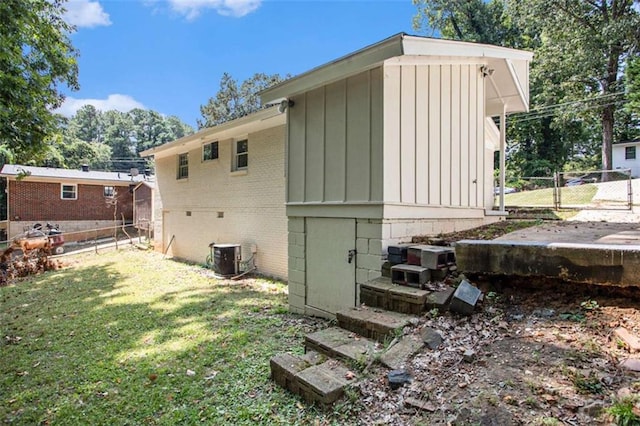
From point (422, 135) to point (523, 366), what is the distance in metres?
3.21

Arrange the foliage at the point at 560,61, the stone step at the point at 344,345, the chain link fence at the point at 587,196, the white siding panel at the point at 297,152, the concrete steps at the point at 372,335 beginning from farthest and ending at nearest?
the foliage at the point at 560,61
the chain link fence at the point at 587,196
the white siding panel at the point at 297,152
the stone step at the point at 344,345
the concrete steps at the point at 372,335

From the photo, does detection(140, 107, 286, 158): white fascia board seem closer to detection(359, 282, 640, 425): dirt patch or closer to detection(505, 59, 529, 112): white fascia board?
detection(505, 59, 529, 112): white fascia board

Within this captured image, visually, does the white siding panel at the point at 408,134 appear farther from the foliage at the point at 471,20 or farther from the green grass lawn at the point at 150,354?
the foliage at the point at 471,20

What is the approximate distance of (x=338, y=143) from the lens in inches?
189

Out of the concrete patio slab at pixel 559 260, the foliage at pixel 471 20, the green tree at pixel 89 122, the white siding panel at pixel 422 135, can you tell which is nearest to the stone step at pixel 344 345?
the concrete patio slab at pixel 559 260

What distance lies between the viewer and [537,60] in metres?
22.1

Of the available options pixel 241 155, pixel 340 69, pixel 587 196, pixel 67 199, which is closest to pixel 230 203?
pixel 241 155

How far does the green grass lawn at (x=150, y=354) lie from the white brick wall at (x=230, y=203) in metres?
1.53

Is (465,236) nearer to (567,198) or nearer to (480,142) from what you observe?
(480,142)

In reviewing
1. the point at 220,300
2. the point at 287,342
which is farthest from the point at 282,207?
the point at 287,342

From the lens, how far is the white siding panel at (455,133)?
17.4 ft

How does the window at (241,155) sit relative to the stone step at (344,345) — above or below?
above

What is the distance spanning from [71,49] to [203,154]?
5.20m

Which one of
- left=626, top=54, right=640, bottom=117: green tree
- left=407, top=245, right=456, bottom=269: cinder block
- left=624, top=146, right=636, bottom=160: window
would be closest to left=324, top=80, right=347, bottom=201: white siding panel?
left=407, top=245, right=456, bottom=269: cinder block
